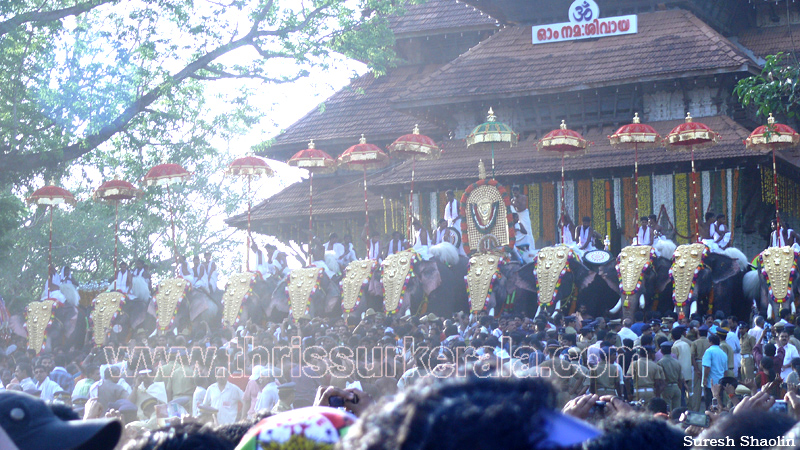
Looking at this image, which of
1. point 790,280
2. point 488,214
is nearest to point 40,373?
point 488,214

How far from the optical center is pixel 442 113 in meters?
23.0

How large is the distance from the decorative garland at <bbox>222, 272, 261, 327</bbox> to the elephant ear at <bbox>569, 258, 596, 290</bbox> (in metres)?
6.07

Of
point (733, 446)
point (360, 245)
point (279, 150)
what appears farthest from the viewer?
point (279, 150)

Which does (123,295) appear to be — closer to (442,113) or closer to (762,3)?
(442,113)

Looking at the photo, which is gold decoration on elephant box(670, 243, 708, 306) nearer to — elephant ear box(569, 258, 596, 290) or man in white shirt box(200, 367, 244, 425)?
elephant ear box(569, 258, 596, 290)

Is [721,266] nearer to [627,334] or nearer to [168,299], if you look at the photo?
[627,334]

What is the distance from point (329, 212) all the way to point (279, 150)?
A: 120 inches

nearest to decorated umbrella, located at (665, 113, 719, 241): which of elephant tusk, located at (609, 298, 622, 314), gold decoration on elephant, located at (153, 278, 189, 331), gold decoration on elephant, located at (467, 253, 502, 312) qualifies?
elephant tusk, located at (609, 298, 622, 314)

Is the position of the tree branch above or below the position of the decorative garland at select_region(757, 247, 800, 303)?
above

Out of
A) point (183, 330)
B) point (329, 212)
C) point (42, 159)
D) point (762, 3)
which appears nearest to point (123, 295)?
point (183, 330)

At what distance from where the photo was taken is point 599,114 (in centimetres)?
2128

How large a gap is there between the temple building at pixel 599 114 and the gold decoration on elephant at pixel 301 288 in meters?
4.10

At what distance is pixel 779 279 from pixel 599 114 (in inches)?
306

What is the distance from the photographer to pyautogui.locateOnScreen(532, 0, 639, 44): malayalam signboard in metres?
22.2
